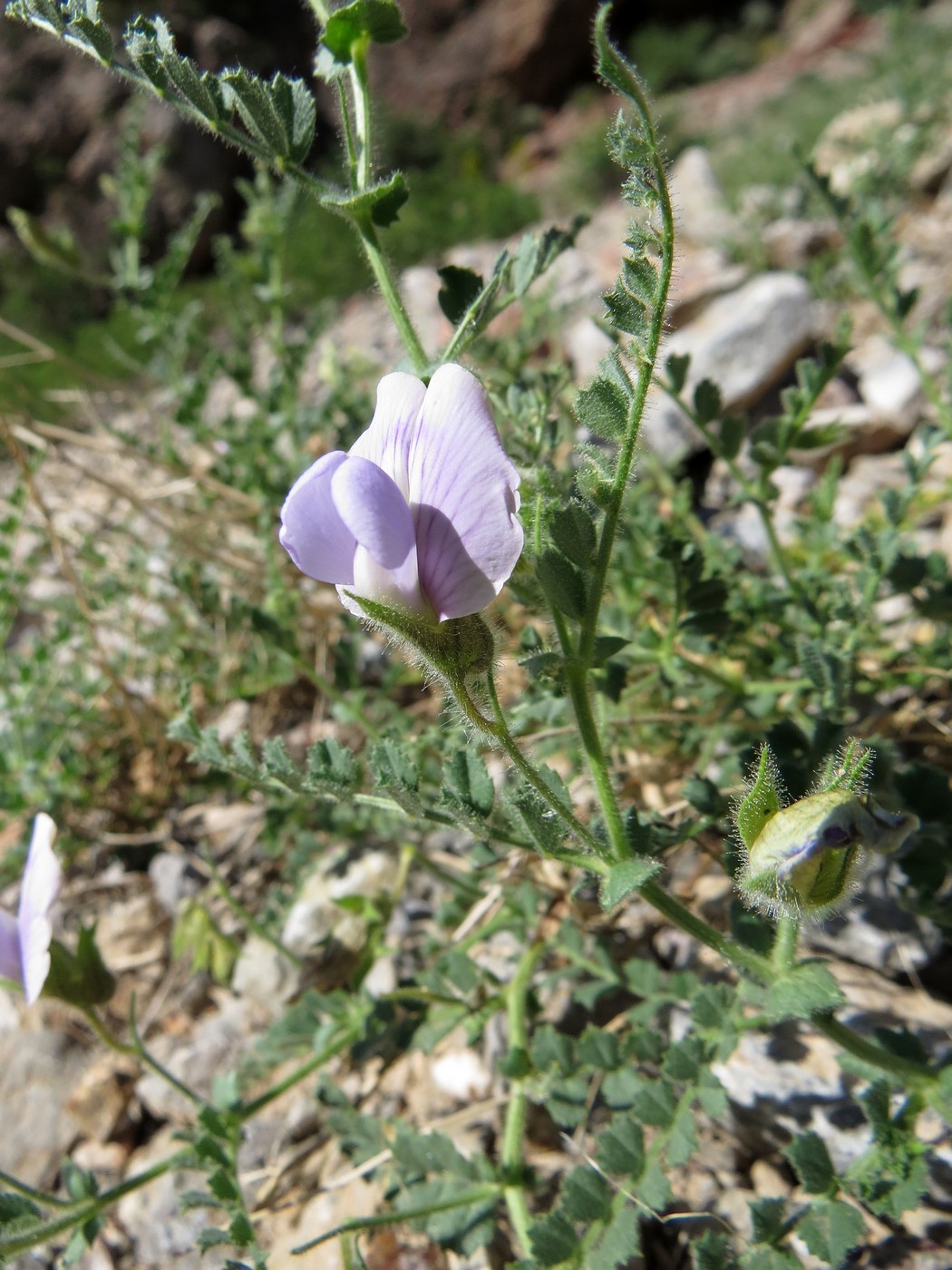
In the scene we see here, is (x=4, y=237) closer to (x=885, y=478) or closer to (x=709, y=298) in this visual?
(x=709, y=298)

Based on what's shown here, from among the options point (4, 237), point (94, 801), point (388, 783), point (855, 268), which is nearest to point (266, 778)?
point (388, 783)

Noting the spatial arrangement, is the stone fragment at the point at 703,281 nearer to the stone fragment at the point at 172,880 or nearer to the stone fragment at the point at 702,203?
the stone fragment at the point at 702,203

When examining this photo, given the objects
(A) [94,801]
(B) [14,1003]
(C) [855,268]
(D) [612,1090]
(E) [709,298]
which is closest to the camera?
(D) [612,1090]

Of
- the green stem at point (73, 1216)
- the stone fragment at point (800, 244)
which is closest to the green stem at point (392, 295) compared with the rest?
the green stem at point (73, 1216)

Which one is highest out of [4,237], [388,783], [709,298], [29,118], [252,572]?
[29,118]

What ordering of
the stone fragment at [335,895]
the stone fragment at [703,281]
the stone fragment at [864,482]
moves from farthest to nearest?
the stone fragment at [703,281] → the stone fragment at [864,482] → the stone fragment at [335,895]

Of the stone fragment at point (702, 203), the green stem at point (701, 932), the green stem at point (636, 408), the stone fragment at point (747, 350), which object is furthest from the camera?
the stone fragment at point (702, 203)

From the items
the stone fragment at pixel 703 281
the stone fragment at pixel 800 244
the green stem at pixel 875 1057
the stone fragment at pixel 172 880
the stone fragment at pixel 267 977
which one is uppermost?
the stone fragment at pixel 800 244

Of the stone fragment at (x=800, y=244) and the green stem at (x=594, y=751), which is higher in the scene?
the stone fragment at (x=800, y=244)
